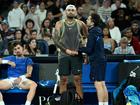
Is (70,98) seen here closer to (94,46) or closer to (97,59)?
(97,59)

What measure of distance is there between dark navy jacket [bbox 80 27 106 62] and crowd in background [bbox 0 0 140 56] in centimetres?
258

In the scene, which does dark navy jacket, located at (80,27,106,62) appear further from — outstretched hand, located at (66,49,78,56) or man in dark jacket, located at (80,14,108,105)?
outstretched hand, located at (66,49,78,56)

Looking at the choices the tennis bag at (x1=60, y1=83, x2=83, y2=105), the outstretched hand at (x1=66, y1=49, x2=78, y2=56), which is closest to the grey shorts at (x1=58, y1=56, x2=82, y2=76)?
the outstretched hand at (x1=66, y1=49, x2=78, y2=56)

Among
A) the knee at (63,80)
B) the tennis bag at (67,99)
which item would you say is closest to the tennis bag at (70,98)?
the tennis bag at (67,99)

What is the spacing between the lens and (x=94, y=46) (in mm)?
9680

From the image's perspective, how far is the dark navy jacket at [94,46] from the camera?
9.62m

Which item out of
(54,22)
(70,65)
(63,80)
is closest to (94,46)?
(70,65)

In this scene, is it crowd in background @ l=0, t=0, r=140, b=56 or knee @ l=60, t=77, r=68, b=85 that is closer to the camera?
knee @ l=60, t=77, r=68, b=85

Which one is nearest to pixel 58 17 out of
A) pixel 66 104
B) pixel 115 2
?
pixel 115 2

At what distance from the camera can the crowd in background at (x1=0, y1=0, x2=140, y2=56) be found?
12656 millimetres

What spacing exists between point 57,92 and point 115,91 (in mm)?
1178

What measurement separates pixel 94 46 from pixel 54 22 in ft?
16.2

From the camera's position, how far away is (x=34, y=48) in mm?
12258

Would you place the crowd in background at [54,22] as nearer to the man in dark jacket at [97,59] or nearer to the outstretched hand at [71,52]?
the outstretched hand at [71,52]
